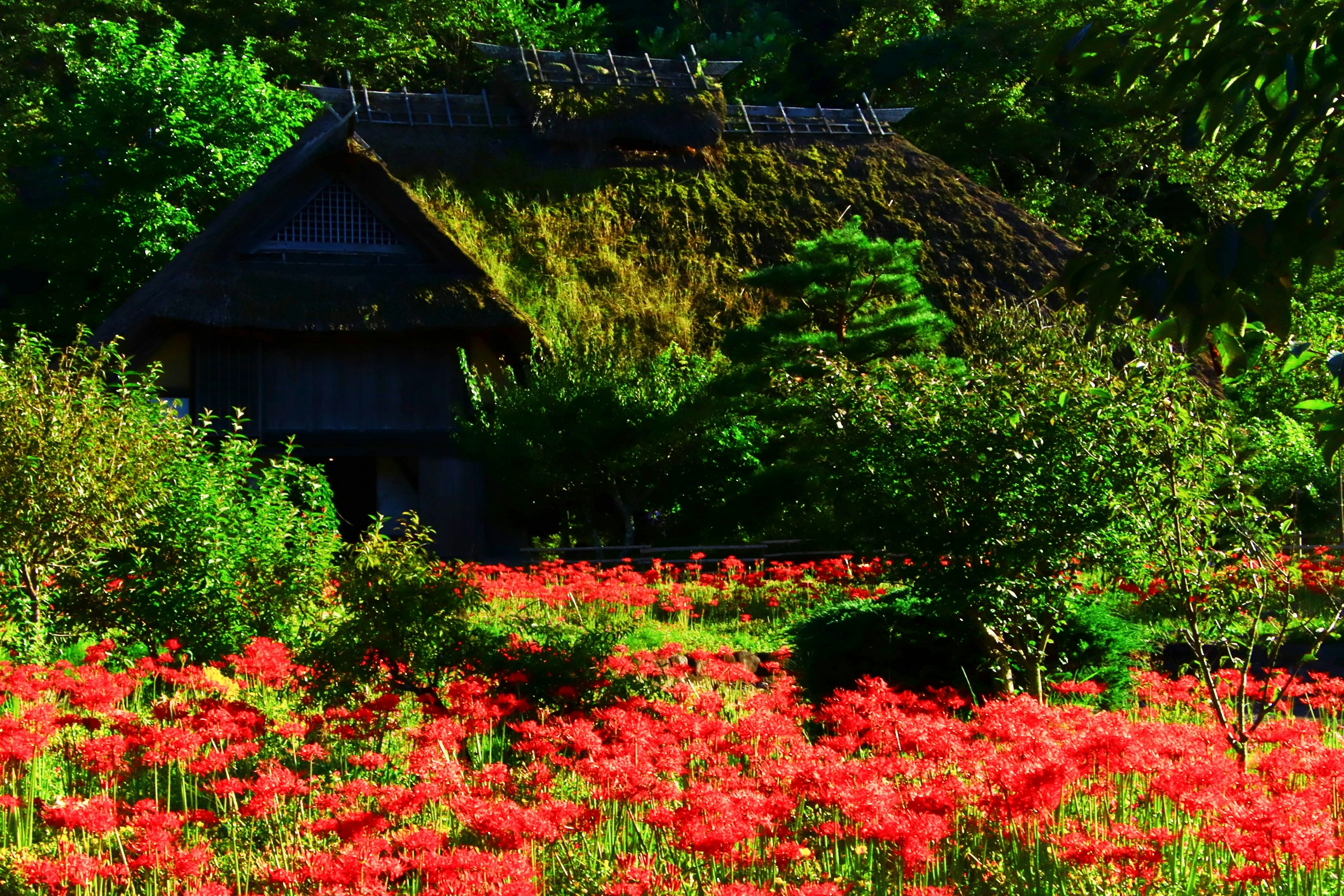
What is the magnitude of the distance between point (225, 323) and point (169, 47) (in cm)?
1043

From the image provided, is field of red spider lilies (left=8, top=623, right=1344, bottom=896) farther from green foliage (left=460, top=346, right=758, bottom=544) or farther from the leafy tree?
green foliage (left=460, top=346, right=758, bottom=544)

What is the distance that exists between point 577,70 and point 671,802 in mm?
19576

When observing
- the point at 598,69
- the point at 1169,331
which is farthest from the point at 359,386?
the point at 1169,331

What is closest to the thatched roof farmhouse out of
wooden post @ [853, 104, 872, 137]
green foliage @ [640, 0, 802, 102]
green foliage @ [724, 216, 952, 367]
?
wooden post @ [853, 104, 872, 137]

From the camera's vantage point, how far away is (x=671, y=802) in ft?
14.0

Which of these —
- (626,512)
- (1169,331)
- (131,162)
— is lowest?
(1169,331)

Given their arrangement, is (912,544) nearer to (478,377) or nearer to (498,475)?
(498,475)

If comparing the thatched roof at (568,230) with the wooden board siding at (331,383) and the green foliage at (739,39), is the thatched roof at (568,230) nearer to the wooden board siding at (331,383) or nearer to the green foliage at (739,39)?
the wooden board siding at (331,383)

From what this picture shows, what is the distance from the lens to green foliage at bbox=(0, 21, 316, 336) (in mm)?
22781

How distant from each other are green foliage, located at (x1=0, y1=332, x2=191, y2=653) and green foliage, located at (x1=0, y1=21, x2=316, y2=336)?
51.0 ft

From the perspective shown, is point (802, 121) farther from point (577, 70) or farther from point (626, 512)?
point (626, 512)

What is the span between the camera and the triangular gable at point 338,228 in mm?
17562

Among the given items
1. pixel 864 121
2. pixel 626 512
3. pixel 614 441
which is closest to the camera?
pixel 614 441

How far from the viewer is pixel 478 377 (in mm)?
17984
